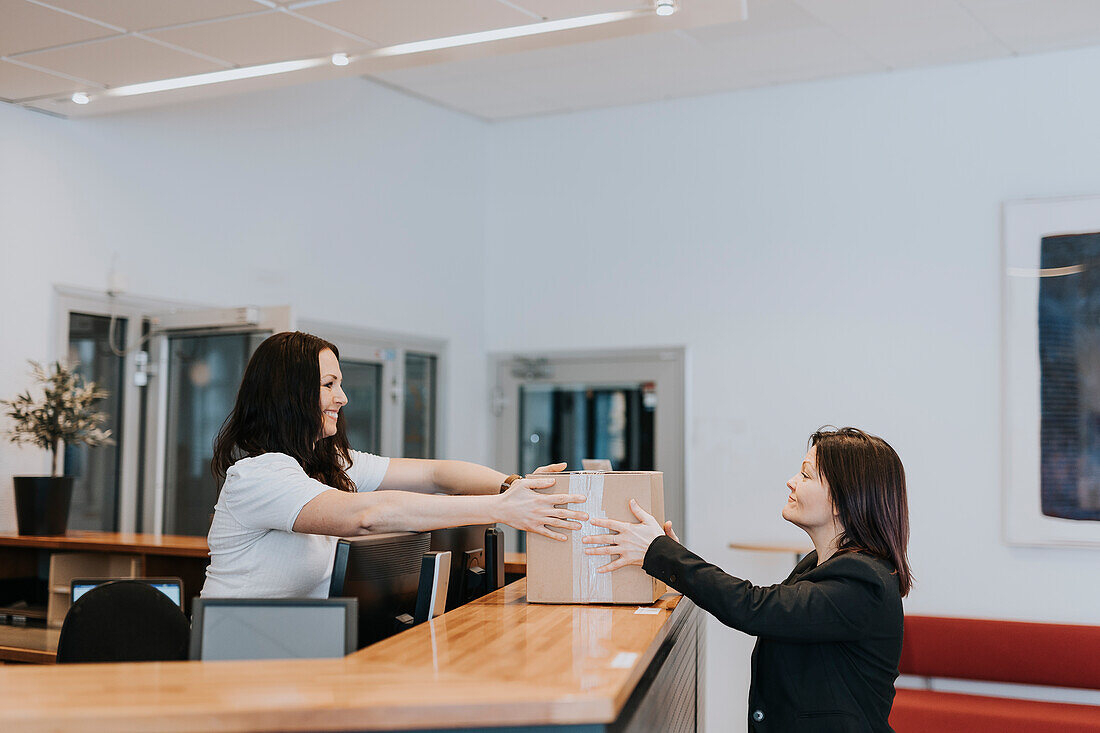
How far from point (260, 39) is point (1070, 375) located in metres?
3.68

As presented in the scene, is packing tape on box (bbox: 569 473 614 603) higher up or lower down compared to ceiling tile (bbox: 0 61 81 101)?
lower down

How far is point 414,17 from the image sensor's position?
3205 millimetres

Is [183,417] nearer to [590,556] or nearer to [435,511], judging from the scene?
[435,511]

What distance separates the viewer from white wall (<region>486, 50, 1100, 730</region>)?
16.1 ft

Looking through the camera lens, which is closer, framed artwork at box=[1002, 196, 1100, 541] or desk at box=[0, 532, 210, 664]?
desk at box=[0, 532, 210, 664]

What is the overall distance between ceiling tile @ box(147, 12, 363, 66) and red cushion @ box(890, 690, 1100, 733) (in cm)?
347

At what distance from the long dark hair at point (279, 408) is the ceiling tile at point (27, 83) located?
1.92m

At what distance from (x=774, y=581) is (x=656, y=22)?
307 cm

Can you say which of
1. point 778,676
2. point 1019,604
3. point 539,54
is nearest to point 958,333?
point 1019,604

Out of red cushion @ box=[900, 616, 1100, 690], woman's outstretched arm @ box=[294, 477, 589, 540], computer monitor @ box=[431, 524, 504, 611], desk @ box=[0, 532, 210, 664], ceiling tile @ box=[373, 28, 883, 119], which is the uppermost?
ceiling tile @ box=[373, 28, 883, 119]

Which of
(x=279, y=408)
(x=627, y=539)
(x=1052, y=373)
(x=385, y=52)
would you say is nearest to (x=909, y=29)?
(x=1052, y=373)

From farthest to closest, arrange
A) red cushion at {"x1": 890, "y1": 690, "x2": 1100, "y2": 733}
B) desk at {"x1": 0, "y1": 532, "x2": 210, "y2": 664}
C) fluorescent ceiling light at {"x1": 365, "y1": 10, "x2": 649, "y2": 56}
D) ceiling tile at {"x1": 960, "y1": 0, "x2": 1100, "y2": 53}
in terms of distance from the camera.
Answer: ceiling tile at {"x1": 960, "y1": 0, "x2": 1100, "y2": 53} < red cushion at {"x1": 890, "y1": 690, "x2": 1100, "y2": 733} < desk at {"x1": 0, "y1": 532, "x2": 210, "y2": 664} < fluorescent ceiling light at {"x1": 365, "y1": 10, "x2": 649, "y2": 56}

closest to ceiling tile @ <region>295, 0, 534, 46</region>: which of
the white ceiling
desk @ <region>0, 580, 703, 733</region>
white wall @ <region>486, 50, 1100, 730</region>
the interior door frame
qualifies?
the white ceiling

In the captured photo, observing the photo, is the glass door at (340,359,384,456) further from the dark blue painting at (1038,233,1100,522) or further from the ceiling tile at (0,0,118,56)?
the dark blue painting at (1038,233,1100,522)
